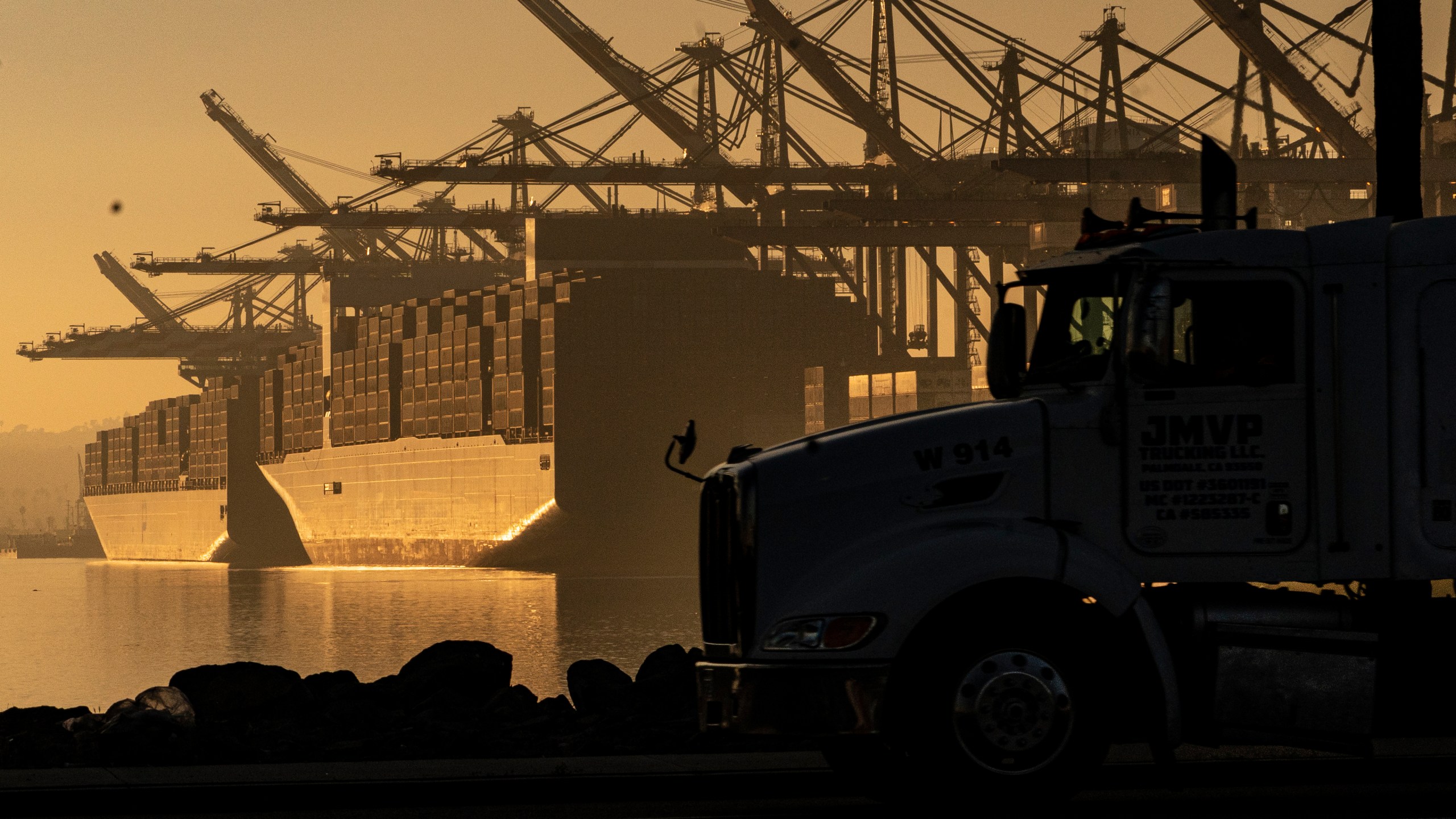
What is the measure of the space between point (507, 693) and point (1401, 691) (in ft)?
28.6

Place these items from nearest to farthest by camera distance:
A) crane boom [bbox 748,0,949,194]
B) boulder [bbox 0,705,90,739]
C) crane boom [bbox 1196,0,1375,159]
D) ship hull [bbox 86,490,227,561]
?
1. boulder [bbox 0,705,90,739]
2. crane boom [bbox 1196,0,1375,159]
3. crane boom [bbox 748,0,949,194]
4. ship hull [bbox 86,490,227,561]

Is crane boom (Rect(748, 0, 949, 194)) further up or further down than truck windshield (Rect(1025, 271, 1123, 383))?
further up

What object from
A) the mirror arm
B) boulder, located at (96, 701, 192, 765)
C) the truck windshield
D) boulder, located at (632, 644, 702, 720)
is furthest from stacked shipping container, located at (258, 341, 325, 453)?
the truck windshield

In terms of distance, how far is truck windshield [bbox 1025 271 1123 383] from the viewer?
8.12 meters

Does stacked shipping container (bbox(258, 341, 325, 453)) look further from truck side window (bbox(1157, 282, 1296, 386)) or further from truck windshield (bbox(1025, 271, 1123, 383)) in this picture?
truck side window (bbox(1157, 282, 1296, 386))

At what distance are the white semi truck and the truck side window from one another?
0.01 m

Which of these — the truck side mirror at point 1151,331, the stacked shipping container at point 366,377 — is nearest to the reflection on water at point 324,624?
the stacked shipping container at point 366,377

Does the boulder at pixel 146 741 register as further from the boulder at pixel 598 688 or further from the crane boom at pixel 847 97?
the crane boom at pixel 847 97

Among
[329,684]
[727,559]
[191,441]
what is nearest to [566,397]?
[191,441]

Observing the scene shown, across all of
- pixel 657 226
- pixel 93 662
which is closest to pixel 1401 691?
pixel 93 662

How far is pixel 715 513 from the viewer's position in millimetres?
8250

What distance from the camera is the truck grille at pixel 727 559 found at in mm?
7844

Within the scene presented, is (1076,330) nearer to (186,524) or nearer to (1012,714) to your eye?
(1012,714)

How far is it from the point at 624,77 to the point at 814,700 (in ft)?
401
